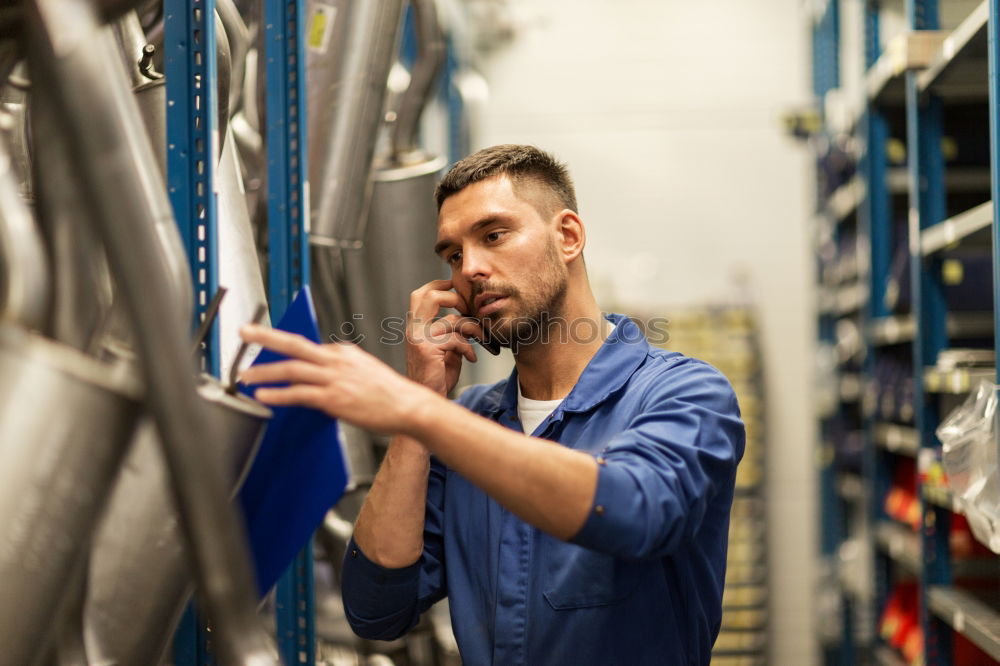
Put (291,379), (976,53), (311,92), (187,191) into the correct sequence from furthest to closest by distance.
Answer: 1. (976,53)
2. (311,92)
3. (187,191)
4. (291,379)

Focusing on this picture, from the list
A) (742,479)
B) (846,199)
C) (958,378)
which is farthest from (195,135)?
(742,479)

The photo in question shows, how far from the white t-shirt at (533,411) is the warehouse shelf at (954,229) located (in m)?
1.28

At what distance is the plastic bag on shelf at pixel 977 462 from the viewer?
6.50 feet

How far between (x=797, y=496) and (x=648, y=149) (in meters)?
2.33

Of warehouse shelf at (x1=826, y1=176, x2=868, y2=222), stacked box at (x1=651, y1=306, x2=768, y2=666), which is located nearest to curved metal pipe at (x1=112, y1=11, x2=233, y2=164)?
warehouse shelf at (x1=826, y1=176, x2=868, y2=222)

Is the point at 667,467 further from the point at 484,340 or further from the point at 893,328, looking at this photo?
the point at 893,328

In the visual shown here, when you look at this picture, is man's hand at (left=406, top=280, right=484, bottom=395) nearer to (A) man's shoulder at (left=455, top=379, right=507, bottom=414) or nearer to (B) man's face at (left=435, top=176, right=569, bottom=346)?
(B) man's face at (left=435, top=176, right=569, bottom=346)

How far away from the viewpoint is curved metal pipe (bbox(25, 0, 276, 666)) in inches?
25.4

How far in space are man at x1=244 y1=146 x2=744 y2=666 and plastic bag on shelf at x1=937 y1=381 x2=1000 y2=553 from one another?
0.82 m

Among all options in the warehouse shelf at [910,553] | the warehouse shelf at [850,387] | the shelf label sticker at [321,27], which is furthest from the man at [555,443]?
the warehouse shelf at [850,387]

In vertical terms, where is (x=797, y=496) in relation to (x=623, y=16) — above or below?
below

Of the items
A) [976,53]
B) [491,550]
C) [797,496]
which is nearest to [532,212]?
[491,550]

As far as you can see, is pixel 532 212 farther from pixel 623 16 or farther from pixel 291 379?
pixel 623 16

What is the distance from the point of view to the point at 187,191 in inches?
51.7
